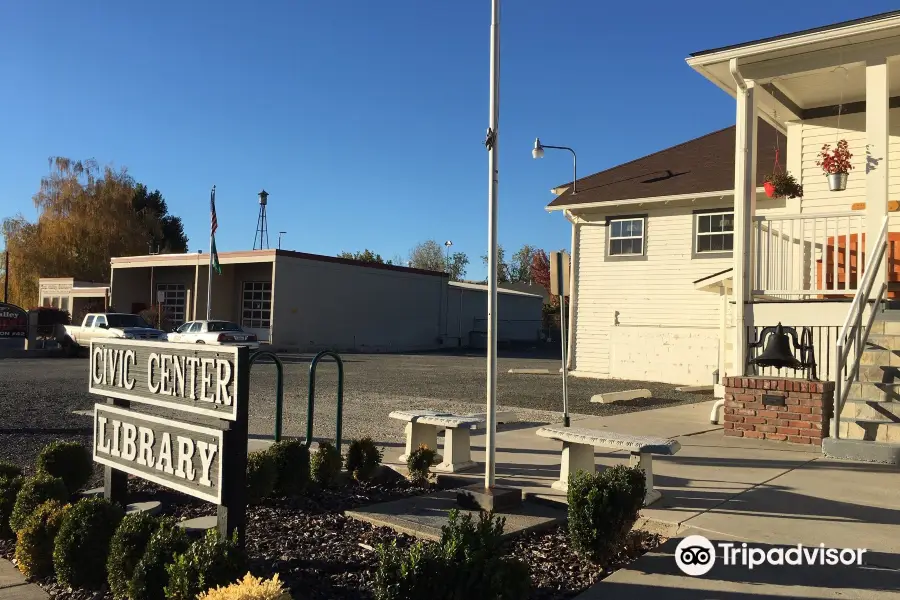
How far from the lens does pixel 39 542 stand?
462 cm

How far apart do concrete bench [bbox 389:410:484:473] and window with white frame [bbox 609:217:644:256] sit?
14.0m

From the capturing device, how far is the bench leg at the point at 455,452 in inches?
283

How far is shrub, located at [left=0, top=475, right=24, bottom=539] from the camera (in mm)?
5379

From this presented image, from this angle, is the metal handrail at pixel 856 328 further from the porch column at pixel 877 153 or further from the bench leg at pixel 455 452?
the bench leg at pixel 455 452

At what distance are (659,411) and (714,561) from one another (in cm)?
790

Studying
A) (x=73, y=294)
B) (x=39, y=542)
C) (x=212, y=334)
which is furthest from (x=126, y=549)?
(x=73, y=294)

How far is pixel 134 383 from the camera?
16.9ft

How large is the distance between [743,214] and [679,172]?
10610 mm

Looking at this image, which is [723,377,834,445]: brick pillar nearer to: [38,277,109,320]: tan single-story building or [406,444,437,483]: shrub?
[406,444,437,483]: shrub

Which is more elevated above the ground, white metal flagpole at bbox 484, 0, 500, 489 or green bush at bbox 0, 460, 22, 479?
white metal flagpole at bbox 484, 0, 500, 489

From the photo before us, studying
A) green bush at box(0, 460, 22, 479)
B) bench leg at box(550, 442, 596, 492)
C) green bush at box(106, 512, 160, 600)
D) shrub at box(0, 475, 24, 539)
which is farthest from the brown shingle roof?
green bush at box(106, 512, 160, 600)

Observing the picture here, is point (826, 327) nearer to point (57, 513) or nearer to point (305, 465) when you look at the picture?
point (305, 465)

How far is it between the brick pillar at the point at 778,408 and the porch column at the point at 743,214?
0.78 meters

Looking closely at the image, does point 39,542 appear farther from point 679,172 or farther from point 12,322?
point 12,322
